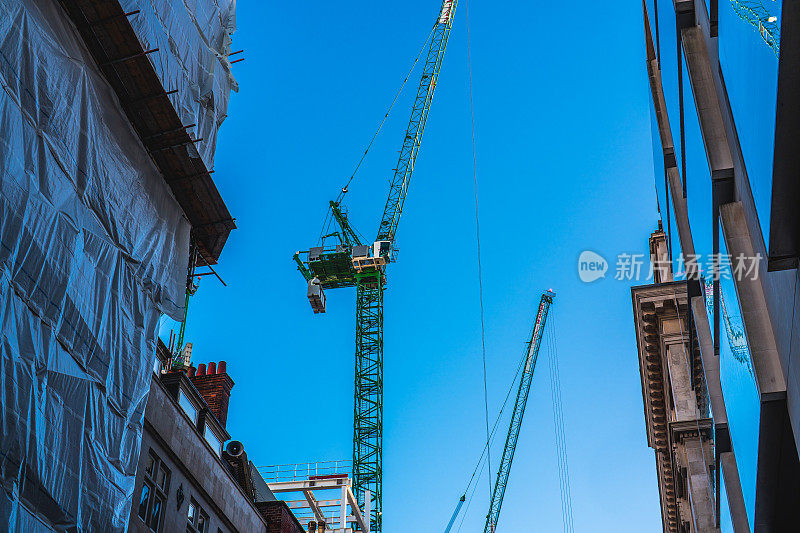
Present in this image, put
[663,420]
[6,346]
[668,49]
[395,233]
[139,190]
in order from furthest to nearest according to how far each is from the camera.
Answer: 1. [395,233]
2. [663,420]
3. [139,190]
4. [668,49]
5. [6,346]

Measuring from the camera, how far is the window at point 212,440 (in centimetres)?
3084

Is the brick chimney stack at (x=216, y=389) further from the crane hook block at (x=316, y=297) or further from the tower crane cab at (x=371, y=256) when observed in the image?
the tower crane cab at (x=371, y=256)

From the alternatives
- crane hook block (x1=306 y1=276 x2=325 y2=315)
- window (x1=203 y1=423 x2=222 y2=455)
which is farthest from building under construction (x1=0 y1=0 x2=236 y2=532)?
crane hook block (x1=306 y1=276 x2=325 y2=315)

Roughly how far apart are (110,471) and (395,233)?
95.3 m

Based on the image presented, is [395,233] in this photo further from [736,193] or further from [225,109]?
[736,193]

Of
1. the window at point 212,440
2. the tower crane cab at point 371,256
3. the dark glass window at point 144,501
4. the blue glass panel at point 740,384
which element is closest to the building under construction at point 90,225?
the dark glass window at point 144,501

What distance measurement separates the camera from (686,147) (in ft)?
60.1

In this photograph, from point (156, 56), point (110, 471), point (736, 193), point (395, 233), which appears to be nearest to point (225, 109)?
point (156, 56)

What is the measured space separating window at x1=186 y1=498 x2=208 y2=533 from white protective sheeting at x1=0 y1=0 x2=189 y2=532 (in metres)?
6.53

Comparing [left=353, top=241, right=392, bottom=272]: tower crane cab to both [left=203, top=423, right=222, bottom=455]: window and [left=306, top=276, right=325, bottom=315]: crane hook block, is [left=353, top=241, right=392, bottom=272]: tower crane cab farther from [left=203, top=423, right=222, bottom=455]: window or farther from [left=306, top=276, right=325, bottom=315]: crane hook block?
[left=203, top=423, right=222, bottom=455]: window


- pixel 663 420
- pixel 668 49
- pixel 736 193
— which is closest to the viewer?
pixel 736 193

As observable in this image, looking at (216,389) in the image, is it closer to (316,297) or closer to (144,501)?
(144,501)

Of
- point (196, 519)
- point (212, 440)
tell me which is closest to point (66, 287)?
point (196, 519)

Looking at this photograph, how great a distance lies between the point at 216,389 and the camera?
3425 centimetres
